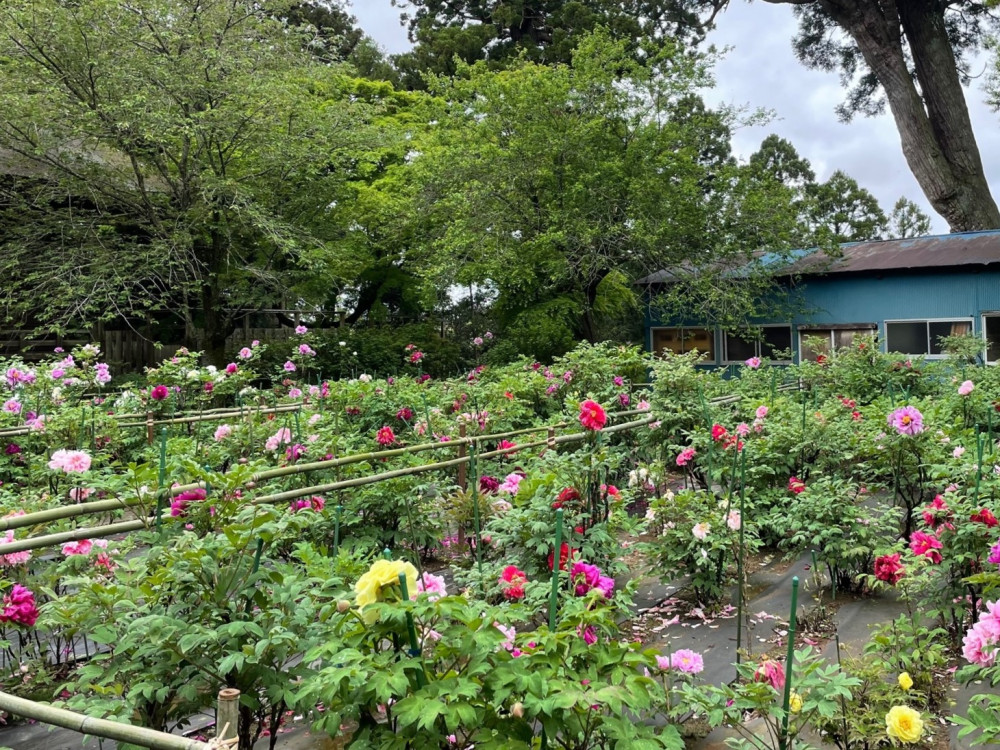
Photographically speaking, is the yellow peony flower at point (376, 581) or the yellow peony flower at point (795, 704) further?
the yellow peony flower at point (795, 704)

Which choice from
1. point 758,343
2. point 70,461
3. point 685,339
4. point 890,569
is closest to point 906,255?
point 758,343

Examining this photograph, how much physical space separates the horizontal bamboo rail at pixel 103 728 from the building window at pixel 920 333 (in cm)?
1347

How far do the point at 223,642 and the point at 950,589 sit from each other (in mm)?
2385

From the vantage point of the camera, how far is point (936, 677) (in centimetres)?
236

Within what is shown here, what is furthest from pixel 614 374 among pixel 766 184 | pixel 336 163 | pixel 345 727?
pixel 766 184

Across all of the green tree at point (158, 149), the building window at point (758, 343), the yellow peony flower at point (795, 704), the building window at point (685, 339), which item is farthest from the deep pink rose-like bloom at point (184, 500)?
the building window at point (685, 339)

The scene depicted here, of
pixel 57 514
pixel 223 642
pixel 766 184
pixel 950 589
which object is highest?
pixel 766 184

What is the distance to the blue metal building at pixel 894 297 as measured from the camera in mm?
12133

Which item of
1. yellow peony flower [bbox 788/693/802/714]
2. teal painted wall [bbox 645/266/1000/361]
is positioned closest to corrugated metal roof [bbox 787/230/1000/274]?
teal painted wall [bbox 645/266/1000/361]

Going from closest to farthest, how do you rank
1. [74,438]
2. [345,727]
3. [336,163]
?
1. [345,727]
2. [74,438]
3. [336,163]

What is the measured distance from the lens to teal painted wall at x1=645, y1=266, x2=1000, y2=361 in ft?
39.8

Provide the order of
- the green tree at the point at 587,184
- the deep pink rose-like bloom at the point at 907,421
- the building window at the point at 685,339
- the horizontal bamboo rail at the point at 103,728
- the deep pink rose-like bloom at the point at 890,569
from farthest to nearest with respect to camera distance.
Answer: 1. the building window at the point at 685,339
2. the green tree at the point at 587,184
3. the deep pink rose-like bloom at the point at 907,421
4. the deep pink rose-like bloom at the point at 890,569
5. the horizontal bamboo rail at the point at 103,728

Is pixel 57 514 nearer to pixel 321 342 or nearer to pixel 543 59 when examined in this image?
pixel 321 342

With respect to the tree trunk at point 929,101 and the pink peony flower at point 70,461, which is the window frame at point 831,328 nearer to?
the tree trunk at point 929,101
